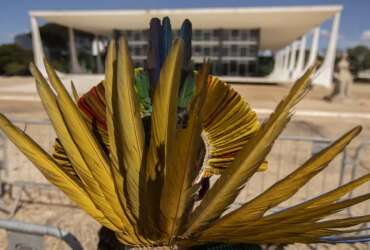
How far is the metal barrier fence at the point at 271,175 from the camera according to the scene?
4195 mm

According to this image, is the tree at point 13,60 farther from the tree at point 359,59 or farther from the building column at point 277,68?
the tree at point 359,59

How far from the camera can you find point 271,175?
5617 millimetres

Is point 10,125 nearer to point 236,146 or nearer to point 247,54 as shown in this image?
point 236,146

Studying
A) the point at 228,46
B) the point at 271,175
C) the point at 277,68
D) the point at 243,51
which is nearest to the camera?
the point at 271,175

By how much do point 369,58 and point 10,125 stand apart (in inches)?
2311

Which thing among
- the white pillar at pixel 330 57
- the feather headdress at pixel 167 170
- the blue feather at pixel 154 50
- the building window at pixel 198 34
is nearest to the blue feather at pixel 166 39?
the blue feather at pixel 154 50

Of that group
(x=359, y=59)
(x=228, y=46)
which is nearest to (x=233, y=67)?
(x=228, y=46)

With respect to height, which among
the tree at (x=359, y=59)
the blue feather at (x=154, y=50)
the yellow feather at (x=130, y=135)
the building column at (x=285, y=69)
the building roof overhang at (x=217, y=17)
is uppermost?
the blue feather at (x=154, y=50)

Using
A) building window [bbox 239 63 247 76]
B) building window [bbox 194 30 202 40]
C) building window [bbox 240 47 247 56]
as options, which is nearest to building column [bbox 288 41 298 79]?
building window [bbox 239 63 247 76]

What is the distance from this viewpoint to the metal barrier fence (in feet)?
13.8

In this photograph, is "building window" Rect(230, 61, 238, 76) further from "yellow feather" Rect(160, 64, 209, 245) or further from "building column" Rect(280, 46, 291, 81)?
"yellow feather" Rect(160, 64, 209, 245)

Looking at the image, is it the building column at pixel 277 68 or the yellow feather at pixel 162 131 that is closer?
the yellow feather at pixel 162 131

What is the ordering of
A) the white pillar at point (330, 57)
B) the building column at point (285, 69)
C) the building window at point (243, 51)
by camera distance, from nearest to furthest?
the white pillar at point (330, 57), the building window at point (243, 51), the building column at point (285, 69)

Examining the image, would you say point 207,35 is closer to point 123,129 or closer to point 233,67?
point 233,67
